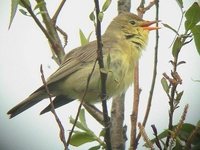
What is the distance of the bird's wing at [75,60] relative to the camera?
382cm

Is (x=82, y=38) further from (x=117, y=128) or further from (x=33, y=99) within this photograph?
(x=117, y=128)

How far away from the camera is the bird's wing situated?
12.5ft

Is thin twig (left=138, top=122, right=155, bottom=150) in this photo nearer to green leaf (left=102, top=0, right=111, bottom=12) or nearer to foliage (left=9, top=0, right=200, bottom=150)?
foliage (left=9, top=0, right=200, bottom=150)

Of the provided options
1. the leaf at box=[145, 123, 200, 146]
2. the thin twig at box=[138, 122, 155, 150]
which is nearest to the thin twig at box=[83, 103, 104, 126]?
the leaf at box=[145, 123, 200, 146]

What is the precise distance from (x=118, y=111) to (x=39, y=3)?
32.3 inches

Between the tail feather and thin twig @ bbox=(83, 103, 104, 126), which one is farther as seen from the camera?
the tail feather

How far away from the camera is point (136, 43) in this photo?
4.20 meters

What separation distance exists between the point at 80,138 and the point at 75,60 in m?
1.41

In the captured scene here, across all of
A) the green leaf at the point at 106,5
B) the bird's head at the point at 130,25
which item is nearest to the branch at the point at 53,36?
the green leaf at the point at 106,5

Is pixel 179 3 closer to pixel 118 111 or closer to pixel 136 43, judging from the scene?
pixel 118 111

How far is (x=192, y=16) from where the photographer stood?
2117 millimetres

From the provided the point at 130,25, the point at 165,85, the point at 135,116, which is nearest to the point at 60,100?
the point at 130,25

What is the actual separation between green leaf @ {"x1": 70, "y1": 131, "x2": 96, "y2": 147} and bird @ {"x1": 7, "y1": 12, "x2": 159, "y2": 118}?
2.58 feet

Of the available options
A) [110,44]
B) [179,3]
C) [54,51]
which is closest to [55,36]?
[54,51]
